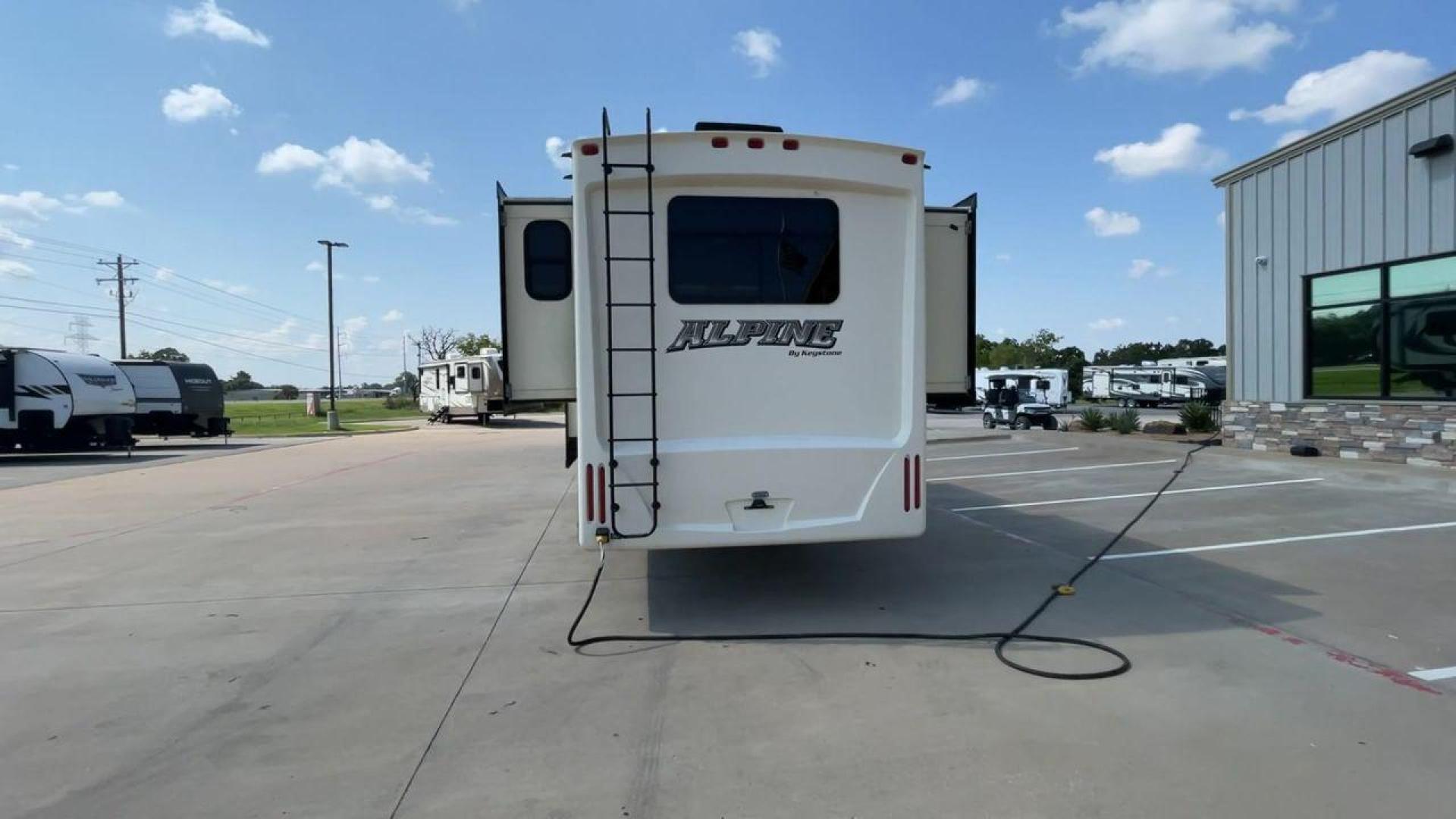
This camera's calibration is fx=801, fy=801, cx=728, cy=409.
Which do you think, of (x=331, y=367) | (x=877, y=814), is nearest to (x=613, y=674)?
(x=877, y=814)

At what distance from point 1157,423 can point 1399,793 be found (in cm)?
1851

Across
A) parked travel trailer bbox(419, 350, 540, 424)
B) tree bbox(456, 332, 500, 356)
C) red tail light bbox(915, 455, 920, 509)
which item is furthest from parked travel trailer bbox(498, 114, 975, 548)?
tree bbox(456, 332, 500, 356)

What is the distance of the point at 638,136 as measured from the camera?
5219mm

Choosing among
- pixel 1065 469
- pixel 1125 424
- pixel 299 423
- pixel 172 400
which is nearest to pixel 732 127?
pixel 1065 469

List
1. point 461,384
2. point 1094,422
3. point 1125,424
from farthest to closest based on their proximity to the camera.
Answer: point 461,384 < point 1094,422 < point 1125,424

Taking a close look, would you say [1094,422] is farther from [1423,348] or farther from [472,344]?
[472,344]

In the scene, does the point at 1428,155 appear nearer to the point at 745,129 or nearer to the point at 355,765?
the point at 745,129

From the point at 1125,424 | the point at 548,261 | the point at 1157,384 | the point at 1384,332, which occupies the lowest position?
the point at 1125,424

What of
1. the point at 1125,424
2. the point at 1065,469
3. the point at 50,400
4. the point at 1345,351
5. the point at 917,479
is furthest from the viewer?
the point at 50,400

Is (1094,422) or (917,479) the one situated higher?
(917,479)

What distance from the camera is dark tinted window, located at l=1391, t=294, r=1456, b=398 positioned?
38.0ft

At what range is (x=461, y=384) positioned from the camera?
127 ft

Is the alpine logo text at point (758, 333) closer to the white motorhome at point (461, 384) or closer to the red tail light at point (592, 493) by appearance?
the red tail light at point (592, 493)

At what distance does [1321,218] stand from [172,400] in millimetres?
30770
